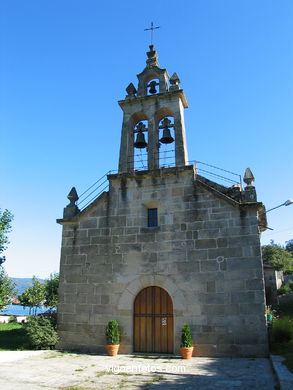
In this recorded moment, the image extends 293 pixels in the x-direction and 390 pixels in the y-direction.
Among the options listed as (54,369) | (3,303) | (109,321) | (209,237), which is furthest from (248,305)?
(3,303)

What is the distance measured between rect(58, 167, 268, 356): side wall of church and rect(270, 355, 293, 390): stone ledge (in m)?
1.41

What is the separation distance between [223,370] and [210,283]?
294cm

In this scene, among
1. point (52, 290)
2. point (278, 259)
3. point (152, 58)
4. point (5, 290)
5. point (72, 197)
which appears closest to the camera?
point (72, 197)

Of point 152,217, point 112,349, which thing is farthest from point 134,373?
point 152,217

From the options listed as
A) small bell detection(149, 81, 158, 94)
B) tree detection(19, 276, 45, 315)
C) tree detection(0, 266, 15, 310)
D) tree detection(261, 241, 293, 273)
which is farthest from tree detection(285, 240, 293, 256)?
small bell detection(149, 81, 158, 94)

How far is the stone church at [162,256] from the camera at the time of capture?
10.2m

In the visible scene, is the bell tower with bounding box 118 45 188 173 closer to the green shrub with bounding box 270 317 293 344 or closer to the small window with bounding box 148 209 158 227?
the small window with bounding box 148 209 158 227

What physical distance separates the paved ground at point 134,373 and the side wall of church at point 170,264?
110cm

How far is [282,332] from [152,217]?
5676 mm

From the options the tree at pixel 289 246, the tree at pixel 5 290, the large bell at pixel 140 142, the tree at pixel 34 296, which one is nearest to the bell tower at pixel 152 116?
the large bell at pixel 140 142

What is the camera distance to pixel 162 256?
11297 mm

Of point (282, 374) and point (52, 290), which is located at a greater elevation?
point (52, 290)

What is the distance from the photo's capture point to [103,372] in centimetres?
802

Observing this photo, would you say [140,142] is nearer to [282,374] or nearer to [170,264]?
[170,264]
